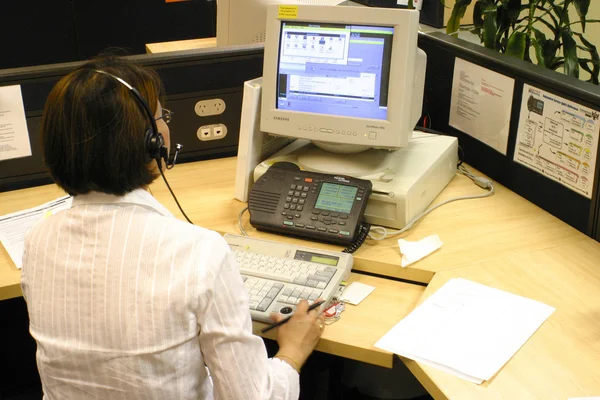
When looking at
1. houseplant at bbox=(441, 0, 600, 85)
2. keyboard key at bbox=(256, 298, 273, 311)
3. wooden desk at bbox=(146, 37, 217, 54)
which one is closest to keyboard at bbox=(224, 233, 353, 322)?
keyboard key at bbox=(256, 298, 273, 311)

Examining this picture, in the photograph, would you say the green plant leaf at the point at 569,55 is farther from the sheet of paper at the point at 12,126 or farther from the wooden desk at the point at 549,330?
the sheet of paper at the point at 12,126

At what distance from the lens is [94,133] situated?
104cm

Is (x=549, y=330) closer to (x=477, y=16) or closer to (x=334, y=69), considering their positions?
(x=334, y=69)

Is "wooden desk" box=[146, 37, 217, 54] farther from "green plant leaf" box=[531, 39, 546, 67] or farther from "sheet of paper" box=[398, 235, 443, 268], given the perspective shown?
"sheet of paper" box=[398, 235, 443, 268]

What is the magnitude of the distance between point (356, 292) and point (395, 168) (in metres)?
0.41

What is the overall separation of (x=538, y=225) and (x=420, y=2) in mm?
1358

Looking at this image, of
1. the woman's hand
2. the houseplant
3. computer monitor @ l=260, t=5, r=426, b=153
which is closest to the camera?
the woman's hand

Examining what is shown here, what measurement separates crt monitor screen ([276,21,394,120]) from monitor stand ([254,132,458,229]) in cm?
15

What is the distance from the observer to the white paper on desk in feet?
4.00

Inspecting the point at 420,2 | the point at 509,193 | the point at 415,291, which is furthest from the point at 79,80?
the point at 420,2

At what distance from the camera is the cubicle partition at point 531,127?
1.61m

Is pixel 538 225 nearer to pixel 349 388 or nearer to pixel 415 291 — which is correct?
pixel 415 291

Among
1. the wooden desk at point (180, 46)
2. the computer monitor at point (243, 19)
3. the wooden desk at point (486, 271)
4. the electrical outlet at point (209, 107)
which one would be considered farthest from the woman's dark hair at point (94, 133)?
the wooden desk at point (180, 46)

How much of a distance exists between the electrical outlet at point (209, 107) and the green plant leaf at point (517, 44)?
0.93 m
